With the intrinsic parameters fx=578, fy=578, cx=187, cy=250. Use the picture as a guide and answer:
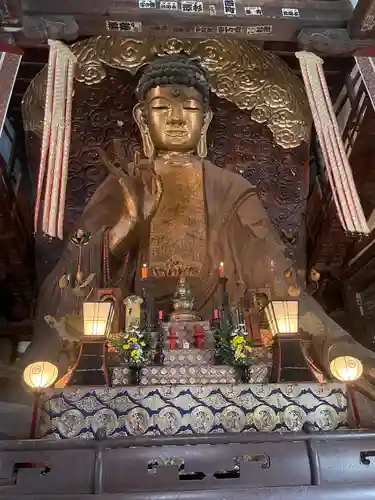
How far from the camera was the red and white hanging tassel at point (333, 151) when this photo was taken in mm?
4215

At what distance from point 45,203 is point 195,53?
7.71ft

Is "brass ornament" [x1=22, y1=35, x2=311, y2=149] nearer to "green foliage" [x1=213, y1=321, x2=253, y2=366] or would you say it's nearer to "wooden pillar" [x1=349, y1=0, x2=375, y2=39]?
"wooden pillar" [x1=349, y1=0, x2=375, y2=39]

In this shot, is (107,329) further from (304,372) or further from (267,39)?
(267,39)

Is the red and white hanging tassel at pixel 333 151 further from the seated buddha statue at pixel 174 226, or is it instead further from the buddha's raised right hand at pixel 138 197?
the buddha's raised right hand at pixel 138 197

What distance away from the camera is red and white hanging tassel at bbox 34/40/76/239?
4184 millimetres

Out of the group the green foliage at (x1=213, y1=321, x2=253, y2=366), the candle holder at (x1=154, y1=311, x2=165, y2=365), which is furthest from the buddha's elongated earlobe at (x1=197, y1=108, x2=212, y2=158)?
the green foliage at (x1=213, y1=321, x2=253, y2=366)

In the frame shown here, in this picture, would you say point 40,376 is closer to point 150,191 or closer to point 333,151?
point 150,191

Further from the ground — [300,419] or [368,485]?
[300,419]

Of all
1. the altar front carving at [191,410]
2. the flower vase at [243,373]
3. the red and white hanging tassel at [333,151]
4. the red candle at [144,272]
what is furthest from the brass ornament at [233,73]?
the altar front carving at [191,410]

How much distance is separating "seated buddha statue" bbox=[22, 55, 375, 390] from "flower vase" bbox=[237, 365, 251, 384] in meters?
0.79

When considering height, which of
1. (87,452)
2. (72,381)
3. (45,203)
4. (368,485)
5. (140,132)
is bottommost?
(368,485)

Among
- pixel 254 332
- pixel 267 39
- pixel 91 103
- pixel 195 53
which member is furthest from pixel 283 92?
pixel 254 332

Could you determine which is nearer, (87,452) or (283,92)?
(87,452)

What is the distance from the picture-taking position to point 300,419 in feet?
10.7
